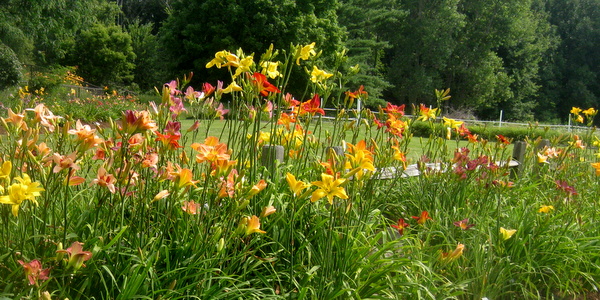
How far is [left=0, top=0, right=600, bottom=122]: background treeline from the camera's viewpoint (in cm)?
2150

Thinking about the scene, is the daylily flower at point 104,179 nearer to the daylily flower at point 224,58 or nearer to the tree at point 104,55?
the daylily flower at point 224,58

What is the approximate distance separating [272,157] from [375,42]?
26737 mm

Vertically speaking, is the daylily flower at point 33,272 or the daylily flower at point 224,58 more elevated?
the daylily flower at point 224,58

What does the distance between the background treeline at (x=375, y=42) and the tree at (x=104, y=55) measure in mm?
70

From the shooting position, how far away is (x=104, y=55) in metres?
26.8

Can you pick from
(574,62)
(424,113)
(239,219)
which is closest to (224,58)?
(239,219)

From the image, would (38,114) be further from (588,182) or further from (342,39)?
(342,39)

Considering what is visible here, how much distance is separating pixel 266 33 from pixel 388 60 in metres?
15.1

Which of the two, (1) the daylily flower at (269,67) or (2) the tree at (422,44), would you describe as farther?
(2) the tree at (422,44)

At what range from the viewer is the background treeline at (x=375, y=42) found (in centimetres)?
2150

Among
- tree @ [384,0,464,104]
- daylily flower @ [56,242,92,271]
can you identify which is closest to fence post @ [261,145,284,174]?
daylily flower @ [56,242,92,271]

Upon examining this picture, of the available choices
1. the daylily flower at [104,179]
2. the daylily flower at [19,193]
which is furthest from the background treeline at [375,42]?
the daylily flower at [19,193]

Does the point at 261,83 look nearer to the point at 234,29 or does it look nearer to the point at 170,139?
the point at 170,139

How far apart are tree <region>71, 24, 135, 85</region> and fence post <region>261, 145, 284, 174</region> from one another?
26050 mm
